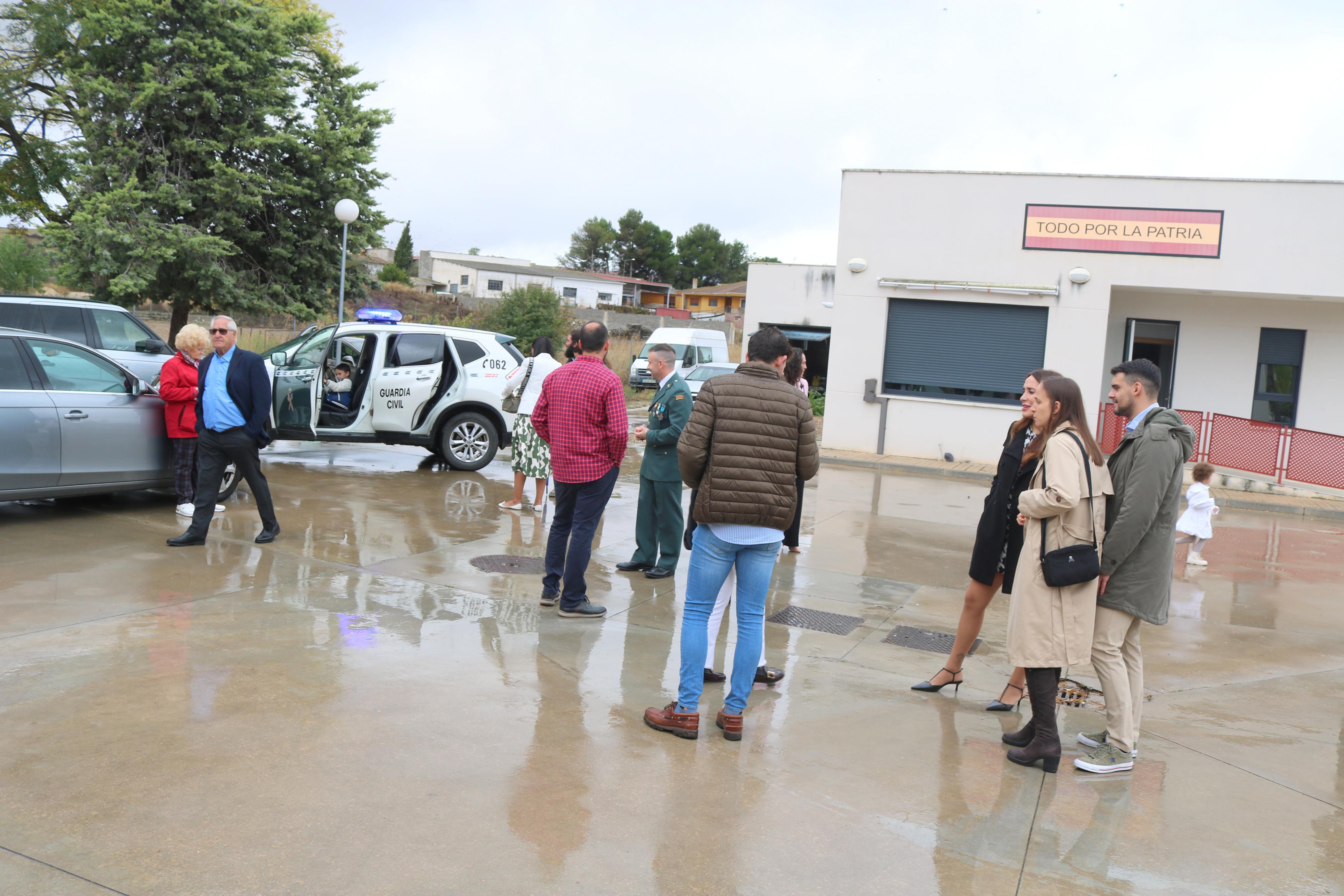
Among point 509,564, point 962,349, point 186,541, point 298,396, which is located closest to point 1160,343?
point 962,349

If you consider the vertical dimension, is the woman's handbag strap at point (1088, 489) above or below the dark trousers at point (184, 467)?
above

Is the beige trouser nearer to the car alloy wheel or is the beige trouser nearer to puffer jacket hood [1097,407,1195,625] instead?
puffer jacket hood [1097,407,1195,625]

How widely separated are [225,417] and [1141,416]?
6.28 m

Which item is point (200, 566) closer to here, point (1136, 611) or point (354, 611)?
point (354, 611)

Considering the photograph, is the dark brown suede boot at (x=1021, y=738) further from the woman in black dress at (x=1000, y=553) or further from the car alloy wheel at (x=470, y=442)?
the car alloy wheel at (x=470, y=442)

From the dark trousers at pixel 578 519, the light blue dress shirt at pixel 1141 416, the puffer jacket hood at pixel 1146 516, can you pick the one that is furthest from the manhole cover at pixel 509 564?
the light blue dress shirt at pixel 1141 416

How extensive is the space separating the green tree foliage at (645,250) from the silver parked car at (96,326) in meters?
81.0

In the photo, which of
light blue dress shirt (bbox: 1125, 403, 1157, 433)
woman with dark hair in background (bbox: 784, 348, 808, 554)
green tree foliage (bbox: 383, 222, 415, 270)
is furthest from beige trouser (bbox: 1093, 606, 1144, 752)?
green tree foliage (bbox: 383, 222, 415, 270)

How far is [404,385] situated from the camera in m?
11.9

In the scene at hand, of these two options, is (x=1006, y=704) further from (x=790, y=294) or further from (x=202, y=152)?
(x=790, y=294)

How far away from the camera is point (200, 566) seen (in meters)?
6.99

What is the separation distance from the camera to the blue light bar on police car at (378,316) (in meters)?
12.0

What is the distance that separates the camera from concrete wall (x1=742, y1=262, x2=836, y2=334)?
2986 cm

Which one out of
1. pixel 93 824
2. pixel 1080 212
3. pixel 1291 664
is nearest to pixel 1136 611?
pixel 1291 664
